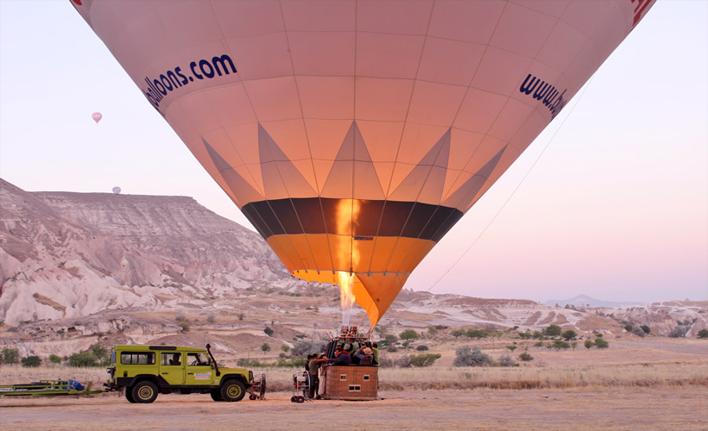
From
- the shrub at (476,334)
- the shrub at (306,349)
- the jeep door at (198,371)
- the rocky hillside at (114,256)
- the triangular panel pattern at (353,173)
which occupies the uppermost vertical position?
the rocky hillside at (114,256)

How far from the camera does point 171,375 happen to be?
2419 centimetres

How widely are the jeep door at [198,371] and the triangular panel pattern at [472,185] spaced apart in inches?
300

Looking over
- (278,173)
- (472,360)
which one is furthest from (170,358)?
(472,360)

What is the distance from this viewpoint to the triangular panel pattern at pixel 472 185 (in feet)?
74.4

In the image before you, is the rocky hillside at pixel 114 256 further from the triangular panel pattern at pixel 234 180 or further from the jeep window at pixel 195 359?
the triangular panel pattern at pixel 234 180

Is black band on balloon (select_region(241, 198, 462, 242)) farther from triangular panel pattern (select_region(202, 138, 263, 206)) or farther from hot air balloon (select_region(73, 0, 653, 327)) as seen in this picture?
triangular panel pattern (select_region(202, 138, 263, 206))

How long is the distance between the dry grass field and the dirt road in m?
0.02

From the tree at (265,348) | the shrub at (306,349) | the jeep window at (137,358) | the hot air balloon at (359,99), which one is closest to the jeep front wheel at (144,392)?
the jeep window at (137,358)

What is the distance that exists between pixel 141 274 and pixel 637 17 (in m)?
125

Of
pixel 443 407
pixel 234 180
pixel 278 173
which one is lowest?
pixel 443 407

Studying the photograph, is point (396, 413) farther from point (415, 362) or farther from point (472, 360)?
point (472, 360)

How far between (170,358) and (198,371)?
80 centimetres

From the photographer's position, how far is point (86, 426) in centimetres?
1780

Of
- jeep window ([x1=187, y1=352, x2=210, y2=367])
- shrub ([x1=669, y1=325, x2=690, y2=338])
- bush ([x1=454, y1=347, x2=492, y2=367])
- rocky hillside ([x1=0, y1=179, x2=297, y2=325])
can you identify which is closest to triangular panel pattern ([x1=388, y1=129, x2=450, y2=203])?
jeep window ([x1=187, y1=352, x2=210, y2=367])
